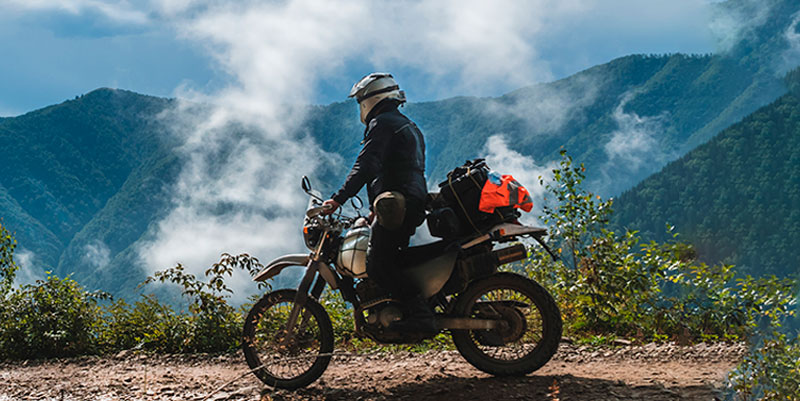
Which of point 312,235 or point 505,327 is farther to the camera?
point 312,235

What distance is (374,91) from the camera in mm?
5367

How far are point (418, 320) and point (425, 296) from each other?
0.62ft

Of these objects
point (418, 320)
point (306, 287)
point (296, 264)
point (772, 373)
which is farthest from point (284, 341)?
point (772, 373)

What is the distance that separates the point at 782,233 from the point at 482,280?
190 ft

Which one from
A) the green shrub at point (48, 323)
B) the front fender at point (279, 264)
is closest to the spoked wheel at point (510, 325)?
the front fender at point (279, 264)

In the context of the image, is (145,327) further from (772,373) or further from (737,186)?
(737,186)

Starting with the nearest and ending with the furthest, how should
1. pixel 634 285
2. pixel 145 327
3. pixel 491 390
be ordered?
pixel 491 390 < pixel 634 285 < pixel 145 327

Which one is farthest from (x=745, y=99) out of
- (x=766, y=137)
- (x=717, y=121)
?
(x=766, y=137)

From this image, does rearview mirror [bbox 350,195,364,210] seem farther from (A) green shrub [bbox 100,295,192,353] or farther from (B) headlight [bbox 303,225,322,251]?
(A) green shrub [bbox 100,295,192,353]

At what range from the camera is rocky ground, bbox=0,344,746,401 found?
4.91 meters

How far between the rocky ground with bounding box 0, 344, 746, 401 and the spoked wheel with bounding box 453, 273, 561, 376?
0.15 metres

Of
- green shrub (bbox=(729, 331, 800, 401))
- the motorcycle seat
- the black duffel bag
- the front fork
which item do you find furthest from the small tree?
green shrub (bbox=(729, 331, 800, 401))

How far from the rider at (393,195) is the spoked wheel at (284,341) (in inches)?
27.8

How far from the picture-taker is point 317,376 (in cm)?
545
